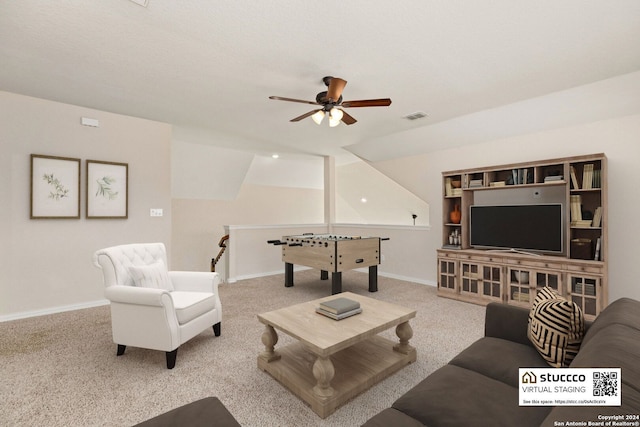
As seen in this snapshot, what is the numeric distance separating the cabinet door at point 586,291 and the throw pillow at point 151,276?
4098mm

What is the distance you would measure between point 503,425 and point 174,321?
216 centimetres

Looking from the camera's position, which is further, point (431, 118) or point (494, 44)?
point (431, 118)

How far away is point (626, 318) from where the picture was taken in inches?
49.1

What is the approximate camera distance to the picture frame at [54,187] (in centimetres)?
338

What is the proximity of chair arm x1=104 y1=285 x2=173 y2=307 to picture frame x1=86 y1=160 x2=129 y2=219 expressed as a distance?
1.83 m

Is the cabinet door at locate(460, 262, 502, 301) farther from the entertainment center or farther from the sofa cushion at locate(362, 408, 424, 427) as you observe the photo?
the sofa cushion at locate(362, 408, 424, 427)

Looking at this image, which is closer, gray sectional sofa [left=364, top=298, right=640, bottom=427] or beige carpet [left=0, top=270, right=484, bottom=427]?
gray sectional sofa [left=364, top=298, right=640, bottom=427]

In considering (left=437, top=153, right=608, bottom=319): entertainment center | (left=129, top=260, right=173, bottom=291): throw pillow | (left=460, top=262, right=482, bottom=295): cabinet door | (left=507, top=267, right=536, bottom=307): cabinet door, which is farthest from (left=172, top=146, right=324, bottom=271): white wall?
(left=507, top=267, right=536, bottom=307): cabinet door

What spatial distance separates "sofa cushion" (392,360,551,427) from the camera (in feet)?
3.58

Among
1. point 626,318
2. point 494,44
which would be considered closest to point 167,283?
point 626,318

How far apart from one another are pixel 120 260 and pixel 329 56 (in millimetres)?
2473

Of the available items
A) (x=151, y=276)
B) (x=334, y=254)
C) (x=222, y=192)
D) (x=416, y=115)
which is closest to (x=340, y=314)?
(x=151, y=276)

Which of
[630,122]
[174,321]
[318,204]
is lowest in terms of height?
[174,321]

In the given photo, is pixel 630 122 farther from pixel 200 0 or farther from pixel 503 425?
pixel 200 0
